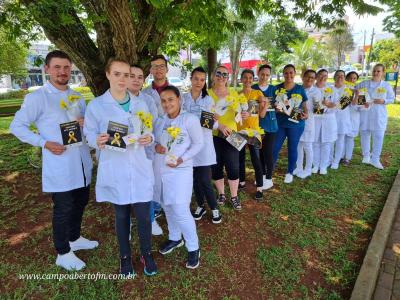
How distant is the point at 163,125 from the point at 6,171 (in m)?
4.89

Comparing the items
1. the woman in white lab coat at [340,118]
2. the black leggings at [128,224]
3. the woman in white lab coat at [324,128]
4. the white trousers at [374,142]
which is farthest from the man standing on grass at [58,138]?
the white trousers at [374,142]

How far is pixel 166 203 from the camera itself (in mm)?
3125

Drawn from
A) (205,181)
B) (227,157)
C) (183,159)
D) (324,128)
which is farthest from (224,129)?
(324,128)

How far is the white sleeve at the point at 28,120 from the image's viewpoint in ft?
9.18

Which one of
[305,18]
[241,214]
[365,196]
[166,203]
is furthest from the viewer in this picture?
[305,18]

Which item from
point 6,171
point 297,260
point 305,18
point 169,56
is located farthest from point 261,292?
point 169,56

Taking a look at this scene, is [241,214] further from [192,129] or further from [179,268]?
[192,129]

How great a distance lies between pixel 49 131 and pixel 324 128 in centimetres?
488

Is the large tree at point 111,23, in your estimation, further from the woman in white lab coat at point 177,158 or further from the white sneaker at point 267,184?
the white sneaker at point 267,184

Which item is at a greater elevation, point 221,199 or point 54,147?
point 54,147

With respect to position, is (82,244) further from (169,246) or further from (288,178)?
(288,178)

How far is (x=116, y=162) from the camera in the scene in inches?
109

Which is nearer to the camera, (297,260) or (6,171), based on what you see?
(297,260)

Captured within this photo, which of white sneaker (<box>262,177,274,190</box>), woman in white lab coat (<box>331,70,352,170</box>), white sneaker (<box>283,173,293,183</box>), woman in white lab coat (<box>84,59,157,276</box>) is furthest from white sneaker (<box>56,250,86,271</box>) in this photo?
woman in white lab coat (<box>331,70,352,170</box>)
